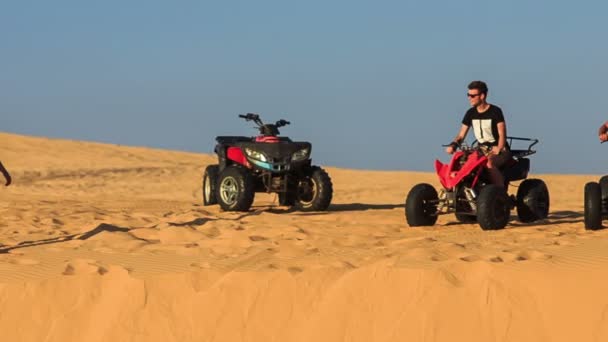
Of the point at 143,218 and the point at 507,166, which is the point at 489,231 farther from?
the point at 143,218

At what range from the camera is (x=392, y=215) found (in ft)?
50.2

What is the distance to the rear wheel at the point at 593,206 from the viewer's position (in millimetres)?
12023

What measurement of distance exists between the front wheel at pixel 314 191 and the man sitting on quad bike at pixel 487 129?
3.38m

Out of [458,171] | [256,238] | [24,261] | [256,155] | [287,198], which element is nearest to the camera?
[24,261]

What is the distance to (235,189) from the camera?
15992mm

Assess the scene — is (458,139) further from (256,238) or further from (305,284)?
(305,284)

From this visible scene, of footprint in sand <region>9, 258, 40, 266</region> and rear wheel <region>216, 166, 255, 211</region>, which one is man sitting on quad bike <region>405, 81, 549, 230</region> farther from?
footprint in sand <region>9, 258, 40, 266</region>

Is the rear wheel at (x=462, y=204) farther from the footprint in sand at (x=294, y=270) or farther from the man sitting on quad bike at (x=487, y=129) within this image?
the footprint in sand at (x=294, y=270)

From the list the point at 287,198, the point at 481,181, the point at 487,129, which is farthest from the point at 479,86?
the point at 287,198

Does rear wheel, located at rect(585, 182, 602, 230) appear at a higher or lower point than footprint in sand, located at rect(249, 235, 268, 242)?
higher

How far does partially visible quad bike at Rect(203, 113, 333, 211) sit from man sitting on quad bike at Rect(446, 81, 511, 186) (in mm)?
3461

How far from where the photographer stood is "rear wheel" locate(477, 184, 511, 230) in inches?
484

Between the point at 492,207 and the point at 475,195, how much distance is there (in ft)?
1.40

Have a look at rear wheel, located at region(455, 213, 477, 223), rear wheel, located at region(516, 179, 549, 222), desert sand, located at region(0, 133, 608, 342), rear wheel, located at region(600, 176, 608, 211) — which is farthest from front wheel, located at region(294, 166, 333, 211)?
rear wheel, located at region(600, 176, 608, 211)
